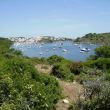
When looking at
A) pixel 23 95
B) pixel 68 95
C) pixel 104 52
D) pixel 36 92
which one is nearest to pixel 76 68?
pixel 68 95

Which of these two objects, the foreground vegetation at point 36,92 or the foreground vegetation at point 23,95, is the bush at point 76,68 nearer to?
the foreground vegetation at point 36,92

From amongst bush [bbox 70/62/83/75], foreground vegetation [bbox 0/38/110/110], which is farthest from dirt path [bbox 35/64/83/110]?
bush [bbox 70/62/83/75]

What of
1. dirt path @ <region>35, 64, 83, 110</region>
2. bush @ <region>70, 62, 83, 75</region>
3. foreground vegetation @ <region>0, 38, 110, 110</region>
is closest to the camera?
foreground vegetation @ <region>0, 38, 110, 110</region>

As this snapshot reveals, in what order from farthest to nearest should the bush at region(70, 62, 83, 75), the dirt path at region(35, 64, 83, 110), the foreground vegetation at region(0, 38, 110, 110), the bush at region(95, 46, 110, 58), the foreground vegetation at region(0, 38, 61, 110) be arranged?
the bush at region(95, 46, 110, 58)
the bush at region(70, 62, 83, 75)
the dirt path at region(35, 64, 83, 110)
the foreground vegetation at region(0, 38, 110, 110)
the foreground vegetation at region(0, 38, 61, 110)

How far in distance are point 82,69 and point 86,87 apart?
16.8 meters

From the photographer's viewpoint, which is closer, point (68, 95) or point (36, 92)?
point (36, 92)

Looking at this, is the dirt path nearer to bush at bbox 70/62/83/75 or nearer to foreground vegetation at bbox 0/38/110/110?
foreground vegetation at bbox 0/38/110/110

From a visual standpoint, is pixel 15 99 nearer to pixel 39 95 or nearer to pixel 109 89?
pixel 39 95

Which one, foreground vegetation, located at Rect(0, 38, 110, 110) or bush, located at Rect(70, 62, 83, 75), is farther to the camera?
bush, located at Rect(70, 62, 83, 75)

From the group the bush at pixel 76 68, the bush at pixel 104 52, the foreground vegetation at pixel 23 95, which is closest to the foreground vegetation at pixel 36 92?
the foreground vegetation at pixel 23 95

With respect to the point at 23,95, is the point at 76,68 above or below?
below

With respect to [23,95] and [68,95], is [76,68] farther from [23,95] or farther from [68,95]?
[23,95]

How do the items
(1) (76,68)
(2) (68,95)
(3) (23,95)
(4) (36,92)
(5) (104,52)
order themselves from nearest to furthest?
(3) (23,95) < (4) (36,92) < (2) (68,95) < (1) (76,68) < (5) (104,52)

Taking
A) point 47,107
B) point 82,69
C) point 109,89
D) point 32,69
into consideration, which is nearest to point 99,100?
point 109,89
